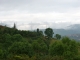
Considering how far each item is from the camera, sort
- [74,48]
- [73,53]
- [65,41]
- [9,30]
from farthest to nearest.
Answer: [9,30] < [65,41] < [74,48] < [73,53]

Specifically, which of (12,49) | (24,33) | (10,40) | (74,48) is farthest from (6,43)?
(74,48)

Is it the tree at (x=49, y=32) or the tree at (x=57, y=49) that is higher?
the tree at (x=49, y=32)

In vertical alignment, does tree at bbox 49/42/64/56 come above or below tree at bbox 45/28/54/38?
below

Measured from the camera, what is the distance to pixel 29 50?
77.9m

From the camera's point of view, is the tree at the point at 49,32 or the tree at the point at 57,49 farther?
the tree at the point at 49,32

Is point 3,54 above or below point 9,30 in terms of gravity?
below

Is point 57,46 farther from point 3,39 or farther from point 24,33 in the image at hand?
point 24,33

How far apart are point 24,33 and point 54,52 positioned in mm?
60383

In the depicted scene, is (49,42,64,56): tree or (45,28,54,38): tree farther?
(45,28,54,38): tree

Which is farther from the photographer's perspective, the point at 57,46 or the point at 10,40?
the point at 10,40

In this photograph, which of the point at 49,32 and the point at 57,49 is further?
the point at 49,32

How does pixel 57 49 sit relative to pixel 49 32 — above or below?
below

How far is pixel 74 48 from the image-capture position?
70.3 meters

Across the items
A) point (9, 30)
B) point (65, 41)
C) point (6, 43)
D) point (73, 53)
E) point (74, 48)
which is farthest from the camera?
point (9, 30)
